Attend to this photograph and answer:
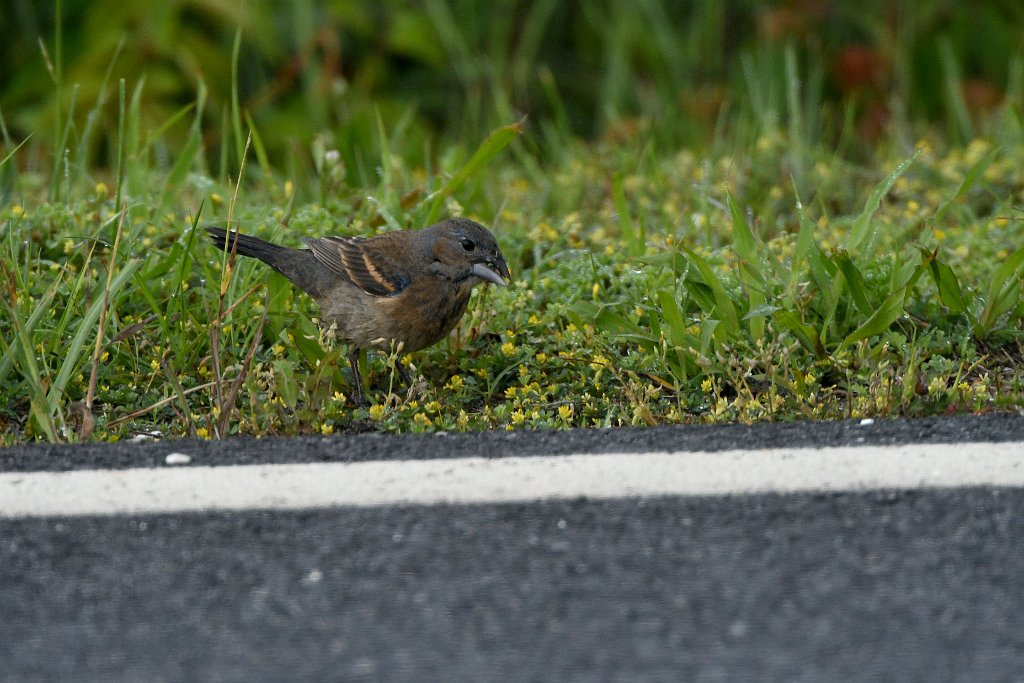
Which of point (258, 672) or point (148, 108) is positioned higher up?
point (258, 672)

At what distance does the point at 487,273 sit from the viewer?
4715 millimetres

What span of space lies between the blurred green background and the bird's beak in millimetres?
2505

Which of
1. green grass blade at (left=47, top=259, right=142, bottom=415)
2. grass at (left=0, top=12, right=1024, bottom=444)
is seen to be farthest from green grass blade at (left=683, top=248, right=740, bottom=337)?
green grass blade at (left=47, top=259, right=142, bottom=415)

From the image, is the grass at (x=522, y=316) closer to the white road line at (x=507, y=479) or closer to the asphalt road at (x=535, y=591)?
the white road line at (x=507, y=479)

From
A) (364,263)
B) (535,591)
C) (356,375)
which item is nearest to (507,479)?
(535,591)

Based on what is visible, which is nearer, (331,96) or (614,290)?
(614,290)

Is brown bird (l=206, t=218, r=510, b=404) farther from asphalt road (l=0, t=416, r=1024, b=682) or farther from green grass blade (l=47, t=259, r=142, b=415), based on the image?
asphalt road (l=0, t=416, r=1024, b=682)

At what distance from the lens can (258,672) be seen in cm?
232

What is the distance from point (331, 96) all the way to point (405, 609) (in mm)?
5700

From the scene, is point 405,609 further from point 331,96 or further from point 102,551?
point 331,96

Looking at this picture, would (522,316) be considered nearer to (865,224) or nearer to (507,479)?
(865,224)

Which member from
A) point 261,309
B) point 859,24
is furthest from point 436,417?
point 859,24

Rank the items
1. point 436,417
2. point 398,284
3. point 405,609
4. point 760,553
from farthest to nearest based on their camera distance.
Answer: point 398,284
point 436,417
point 760,553
point 405,609

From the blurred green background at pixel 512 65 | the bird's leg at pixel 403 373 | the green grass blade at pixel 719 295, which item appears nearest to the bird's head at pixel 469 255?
the bird's leg at pixel 403 373
